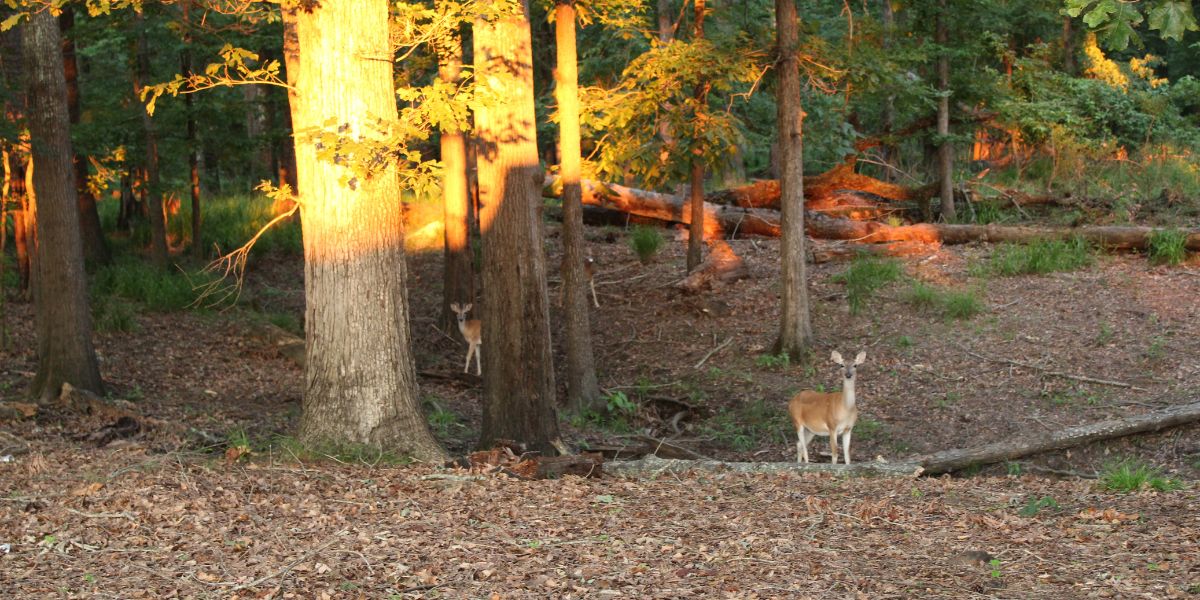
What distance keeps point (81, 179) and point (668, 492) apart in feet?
45.8

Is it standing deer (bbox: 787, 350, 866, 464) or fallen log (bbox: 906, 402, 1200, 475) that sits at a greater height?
standing deer (bbox: 787, 350, 866, 464)

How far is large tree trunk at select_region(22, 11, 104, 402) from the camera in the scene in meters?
12.1

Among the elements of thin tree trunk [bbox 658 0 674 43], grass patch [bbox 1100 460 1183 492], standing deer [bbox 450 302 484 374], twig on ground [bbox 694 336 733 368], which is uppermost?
Result: thin tree trunk [bbox 658 0 674 43]

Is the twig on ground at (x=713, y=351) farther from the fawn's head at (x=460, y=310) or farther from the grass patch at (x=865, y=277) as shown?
the fawn's head at (x=460, y=310)

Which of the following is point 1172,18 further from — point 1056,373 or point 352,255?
point 1056,373

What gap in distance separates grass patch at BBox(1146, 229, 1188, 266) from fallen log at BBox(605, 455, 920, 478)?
9.82m

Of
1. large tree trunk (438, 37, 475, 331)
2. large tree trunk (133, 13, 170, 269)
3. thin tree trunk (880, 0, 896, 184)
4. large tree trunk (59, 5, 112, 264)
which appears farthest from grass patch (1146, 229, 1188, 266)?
large tree trunk (59, 5, 112, 264)

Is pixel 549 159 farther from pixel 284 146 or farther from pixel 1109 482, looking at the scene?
pixel 1109 482

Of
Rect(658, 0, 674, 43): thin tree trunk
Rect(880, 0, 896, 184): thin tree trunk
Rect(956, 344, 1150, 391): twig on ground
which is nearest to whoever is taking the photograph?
Rect(956, 344, 1150, 391): twig on ground

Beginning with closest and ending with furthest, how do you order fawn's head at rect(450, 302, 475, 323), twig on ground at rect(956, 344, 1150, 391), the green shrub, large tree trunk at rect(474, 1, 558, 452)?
large tree trunk at rect(474, 1, 558, 452), twig on ground at rect(956, 344, 1150, 391), fawn's head at rect(450, 302, 475, 323), the green shrub

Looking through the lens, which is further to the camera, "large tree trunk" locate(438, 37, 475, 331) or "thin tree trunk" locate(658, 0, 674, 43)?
"thin tree trunk" locate(658, 0, 674, 43)

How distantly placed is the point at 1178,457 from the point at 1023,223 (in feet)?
30.8

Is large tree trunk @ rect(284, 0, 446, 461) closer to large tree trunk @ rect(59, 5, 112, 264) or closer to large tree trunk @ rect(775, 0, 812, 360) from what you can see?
large tree trunk @ rect(775, 0, 812, 360)

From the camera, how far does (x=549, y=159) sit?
89.8 ft
